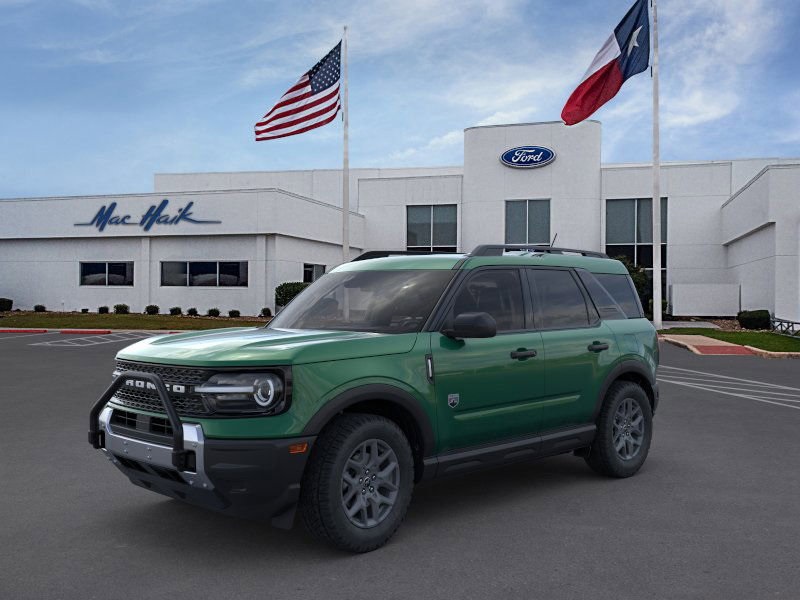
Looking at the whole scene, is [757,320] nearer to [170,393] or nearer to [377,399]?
[377,399]

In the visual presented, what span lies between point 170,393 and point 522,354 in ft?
8.38

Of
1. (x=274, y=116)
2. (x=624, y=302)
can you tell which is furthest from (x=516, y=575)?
(x=274, y=116)

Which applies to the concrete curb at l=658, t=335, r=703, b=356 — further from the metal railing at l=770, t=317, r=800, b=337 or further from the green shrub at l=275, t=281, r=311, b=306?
the green shrub at l=275, t=281, r=311, b=306

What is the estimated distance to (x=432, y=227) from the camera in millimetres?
43000

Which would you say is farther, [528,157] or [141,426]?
[528,157]

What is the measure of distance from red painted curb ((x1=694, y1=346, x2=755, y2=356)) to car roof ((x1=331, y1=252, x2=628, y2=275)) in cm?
1429

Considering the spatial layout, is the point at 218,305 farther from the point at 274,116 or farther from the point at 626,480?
the point at 626,480

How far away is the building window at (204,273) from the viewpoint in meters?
35.2

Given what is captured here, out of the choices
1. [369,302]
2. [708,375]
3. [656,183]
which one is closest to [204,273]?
[656,183]

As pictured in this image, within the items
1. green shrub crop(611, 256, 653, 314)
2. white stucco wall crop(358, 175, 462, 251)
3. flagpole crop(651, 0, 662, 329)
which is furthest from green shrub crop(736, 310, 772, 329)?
white stucco wall crop(358, 175, 462, 251)

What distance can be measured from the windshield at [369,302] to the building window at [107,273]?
109 ft

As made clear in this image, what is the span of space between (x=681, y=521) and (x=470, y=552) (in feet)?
5.51

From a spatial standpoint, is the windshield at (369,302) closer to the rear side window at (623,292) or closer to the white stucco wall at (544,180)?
the rear side window at (623,292)

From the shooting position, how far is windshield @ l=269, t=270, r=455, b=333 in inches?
214
